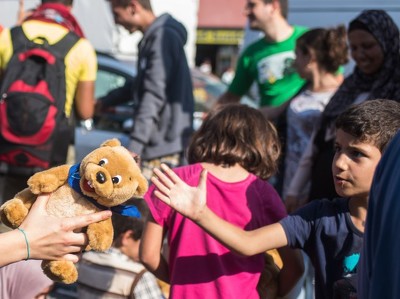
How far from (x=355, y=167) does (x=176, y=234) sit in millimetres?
707

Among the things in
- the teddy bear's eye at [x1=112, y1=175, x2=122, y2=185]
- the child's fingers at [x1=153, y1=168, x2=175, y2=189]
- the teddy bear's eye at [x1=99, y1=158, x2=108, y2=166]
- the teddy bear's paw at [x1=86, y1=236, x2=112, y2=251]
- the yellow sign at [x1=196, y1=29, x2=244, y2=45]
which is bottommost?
the yellow sign at [x1=196, y1=29, x2=244, y2=45]

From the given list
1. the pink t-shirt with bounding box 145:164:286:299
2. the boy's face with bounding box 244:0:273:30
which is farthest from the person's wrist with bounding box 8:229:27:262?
the boy's face with bounding box 244:0:273:30

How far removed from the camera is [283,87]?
4.37 m

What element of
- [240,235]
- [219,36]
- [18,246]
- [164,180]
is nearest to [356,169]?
[240,235]

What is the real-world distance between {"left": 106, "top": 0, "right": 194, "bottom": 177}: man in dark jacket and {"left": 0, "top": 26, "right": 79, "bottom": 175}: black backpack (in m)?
0.50

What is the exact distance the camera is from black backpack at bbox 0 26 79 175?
11.6ft

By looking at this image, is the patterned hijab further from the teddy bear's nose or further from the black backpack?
the teddy bear's nose

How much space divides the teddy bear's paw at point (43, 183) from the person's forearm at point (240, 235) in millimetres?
460

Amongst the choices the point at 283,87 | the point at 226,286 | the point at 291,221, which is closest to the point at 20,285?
the point at 226,286

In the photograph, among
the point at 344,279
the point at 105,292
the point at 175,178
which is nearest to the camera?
the point at 175,178

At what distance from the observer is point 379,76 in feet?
10.9

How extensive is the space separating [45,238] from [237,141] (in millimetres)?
998

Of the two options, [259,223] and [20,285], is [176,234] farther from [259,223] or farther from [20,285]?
[20,285]

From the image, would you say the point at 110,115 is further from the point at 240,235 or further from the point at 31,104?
the point at 240,235
